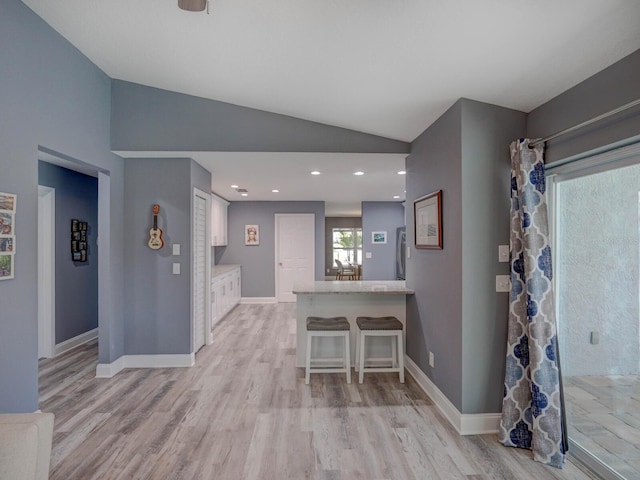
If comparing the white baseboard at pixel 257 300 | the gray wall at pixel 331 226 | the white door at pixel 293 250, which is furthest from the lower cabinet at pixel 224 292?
the gray wall at pixel 331 226

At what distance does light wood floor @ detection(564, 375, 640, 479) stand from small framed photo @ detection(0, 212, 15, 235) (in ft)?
12.3

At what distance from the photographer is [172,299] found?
3.96m

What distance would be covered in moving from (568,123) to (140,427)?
140 inches

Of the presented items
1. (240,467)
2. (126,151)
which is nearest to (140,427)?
(240,467)

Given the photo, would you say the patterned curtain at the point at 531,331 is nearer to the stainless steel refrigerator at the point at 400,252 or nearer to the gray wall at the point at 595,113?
the gray wall at the point at 595,113

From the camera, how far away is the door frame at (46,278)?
14.0 ft

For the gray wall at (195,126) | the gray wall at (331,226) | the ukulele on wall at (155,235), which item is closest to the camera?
the gray wall at (195,126)

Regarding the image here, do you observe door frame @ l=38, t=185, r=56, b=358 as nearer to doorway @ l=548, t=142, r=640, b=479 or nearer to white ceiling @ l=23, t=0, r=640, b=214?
white ceiling @ l=23, t=0, r=640, b=214

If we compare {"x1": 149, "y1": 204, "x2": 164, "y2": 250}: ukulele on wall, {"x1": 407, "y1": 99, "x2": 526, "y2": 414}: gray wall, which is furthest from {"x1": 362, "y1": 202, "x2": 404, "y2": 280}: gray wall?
{"x1": 407, "y1": 99, "x2": 526, "y2": 414}: gray wall

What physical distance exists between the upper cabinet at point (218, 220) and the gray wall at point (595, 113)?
525 centimetres

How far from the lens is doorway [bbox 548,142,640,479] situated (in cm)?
203

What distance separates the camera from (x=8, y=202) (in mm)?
2309

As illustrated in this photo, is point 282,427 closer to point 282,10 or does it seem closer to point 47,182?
point 282,10

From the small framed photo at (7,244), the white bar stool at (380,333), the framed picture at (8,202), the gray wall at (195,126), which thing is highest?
the gray wall at (195,126)
